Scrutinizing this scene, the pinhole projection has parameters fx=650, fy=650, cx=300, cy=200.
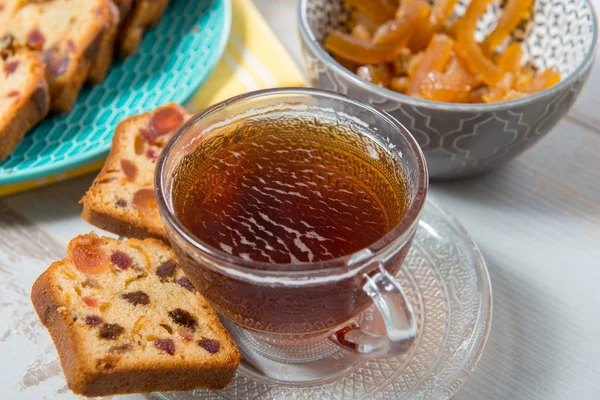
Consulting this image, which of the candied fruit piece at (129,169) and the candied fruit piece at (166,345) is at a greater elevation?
the candied fruit piece at (129,169)

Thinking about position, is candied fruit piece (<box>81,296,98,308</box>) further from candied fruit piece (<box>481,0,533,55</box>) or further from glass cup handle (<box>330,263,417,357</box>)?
candied fruit piece (<box>481,0,533,55</box>)

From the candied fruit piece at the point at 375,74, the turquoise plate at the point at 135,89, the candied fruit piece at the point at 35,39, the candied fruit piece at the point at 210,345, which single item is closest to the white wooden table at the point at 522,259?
the turquoise plate at the point at 135,89

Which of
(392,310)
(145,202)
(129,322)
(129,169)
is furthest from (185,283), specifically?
(392,310)

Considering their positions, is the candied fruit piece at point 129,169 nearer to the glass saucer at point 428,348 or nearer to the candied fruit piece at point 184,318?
the candied fruit piece at point 184,318

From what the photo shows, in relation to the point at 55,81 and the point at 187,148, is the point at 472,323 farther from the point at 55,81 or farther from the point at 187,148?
the point at 55,81

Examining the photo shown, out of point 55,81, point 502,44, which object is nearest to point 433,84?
point 502,44

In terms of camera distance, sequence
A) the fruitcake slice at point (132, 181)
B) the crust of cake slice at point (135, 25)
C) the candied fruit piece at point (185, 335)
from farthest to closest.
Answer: the crust of cake slice at point (135, 25)
the fruitcake slice at point (132, 181)
the candied fruit piece at point (185, 335)

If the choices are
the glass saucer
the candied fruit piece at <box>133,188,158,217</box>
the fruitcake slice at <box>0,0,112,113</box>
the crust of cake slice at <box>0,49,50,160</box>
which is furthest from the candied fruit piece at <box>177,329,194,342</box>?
the fruitcake slice at <box>0,0,112,113</box>
